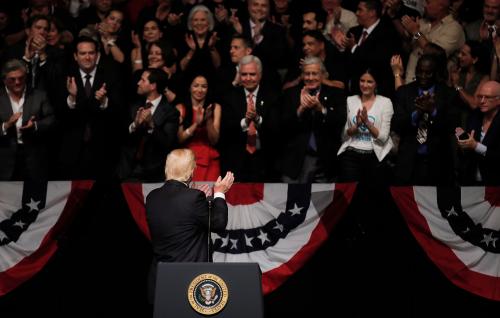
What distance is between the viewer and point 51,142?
8.15 m

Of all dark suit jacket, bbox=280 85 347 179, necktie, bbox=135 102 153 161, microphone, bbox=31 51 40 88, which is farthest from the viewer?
microphone, bbox=31 51 40 88

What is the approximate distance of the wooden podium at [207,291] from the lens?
4.88m

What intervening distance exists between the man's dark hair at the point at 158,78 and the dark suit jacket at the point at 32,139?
92 cm

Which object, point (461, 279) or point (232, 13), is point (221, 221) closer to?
point (461, 279)

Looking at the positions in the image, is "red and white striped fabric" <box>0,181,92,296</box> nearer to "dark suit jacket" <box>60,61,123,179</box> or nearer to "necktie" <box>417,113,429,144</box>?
"dark suit jacket" <box>60,61,123,179</box>

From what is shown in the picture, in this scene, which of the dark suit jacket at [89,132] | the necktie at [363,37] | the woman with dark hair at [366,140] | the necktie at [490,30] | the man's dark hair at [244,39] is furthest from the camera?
the necktie at [363,37]

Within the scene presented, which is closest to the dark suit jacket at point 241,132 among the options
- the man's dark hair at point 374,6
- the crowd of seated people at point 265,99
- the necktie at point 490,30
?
the crowd of seated people at point 265,99

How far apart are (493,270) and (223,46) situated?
358 centimetres

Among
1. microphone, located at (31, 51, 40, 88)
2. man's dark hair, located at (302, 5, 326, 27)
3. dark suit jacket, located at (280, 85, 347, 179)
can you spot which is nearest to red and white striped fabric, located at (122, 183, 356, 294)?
dark suit jacket, located at (280, 85, 347, 179)

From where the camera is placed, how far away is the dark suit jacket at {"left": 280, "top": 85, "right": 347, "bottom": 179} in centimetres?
778

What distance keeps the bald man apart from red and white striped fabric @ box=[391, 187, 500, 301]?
0.73 meters

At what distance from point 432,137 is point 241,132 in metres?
1.63

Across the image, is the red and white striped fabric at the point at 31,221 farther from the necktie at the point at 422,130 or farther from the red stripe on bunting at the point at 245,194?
Answer: the necktie at the point at 422,130

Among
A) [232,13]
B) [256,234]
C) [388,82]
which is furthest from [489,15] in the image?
[256,234]
